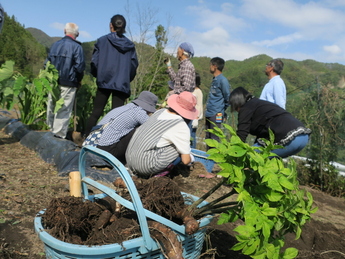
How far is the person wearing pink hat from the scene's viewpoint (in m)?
3.18

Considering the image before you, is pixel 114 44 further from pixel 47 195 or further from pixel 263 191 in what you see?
pixel 263 191

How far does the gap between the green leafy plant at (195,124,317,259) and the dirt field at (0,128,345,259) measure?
1.17 feet

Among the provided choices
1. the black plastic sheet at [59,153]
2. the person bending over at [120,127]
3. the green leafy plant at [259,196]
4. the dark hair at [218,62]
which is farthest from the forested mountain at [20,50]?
the green leafy plant at [259,196]

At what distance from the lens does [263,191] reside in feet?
4.86

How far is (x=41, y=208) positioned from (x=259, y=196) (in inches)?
81.0

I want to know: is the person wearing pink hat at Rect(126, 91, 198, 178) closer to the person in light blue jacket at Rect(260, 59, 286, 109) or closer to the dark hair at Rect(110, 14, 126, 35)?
the person in light blue jacket at Rect(260, 59, 286, 109)

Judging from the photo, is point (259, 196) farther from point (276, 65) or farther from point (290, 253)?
point (276, 65)

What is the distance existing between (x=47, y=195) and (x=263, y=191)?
7.55 feet

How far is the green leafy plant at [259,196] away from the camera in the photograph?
1.41m

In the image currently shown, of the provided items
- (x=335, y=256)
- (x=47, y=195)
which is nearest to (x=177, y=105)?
(x=47, y=195)

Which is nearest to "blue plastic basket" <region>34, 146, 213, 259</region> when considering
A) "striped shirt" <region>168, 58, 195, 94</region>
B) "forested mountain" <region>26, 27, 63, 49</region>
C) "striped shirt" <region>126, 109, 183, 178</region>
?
"striped shirt" <region>126, 109, 183, 178</region>

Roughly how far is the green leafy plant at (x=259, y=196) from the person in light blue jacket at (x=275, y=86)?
2.95 m

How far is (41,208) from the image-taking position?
2787mm

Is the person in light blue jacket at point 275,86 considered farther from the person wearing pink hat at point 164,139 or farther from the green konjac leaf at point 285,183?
the green konjac leaf at point 285,183
